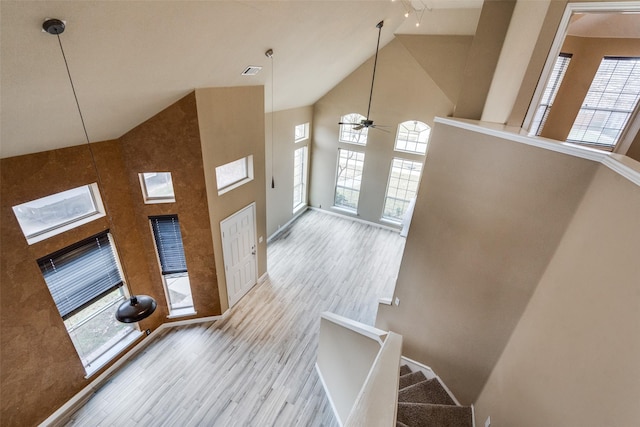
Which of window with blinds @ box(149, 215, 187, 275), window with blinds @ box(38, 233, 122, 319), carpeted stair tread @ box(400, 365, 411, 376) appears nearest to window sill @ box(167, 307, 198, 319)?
window with blinds @ box(149, 215, 187, 275)

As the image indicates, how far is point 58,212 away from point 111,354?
230cm

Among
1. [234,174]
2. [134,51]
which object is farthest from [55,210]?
[234,174]

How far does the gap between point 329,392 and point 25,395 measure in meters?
3.69

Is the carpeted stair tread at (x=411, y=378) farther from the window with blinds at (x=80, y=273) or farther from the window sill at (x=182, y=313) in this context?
the window with blinds at (x=80, y=273)

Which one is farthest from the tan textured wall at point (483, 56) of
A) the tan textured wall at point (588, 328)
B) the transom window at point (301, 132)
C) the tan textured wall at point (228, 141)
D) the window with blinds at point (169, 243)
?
the transom window at point (301, 132)

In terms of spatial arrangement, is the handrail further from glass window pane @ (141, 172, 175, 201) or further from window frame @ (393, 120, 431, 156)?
window frame @ (393, 120, 431, 156)

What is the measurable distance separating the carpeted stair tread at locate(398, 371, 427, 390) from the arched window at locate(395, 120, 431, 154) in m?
5.41

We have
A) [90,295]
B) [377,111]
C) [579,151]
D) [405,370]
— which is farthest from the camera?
[377,111]

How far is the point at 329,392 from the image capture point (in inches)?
160

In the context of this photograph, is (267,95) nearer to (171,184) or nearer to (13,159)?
(171,184)

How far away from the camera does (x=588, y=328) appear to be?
1.69 m

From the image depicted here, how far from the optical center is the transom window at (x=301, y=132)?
7.97 meters

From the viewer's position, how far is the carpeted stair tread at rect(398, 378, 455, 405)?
3.44 m

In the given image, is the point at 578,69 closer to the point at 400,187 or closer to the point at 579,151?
the point at 579,151
